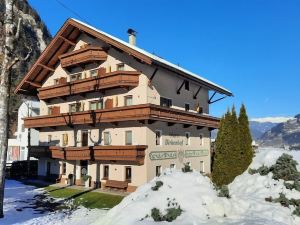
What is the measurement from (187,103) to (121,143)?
30.8 ft

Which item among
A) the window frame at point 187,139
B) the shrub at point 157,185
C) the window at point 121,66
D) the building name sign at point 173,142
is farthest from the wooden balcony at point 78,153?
the shrub at point 157,185

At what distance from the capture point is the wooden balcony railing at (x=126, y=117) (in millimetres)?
28203

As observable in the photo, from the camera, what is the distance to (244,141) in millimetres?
27844

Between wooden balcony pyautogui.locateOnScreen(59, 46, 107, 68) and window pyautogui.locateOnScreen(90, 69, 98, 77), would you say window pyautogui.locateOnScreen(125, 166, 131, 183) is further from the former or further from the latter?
wooden balcony pyautogui.locateOnScreen(59, 46, 107, 68)

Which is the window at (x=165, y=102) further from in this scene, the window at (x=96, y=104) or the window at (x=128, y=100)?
the window at (x=96, y=104)

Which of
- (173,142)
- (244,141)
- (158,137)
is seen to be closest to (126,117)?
(158,137)

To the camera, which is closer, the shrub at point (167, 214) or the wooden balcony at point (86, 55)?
the shrub at point (167, 214)

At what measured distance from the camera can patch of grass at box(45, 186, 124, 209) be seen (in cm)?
2464

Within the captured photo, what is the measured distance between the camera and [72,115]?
34.4 metres

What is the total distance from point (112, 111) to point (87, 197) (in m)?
7.60

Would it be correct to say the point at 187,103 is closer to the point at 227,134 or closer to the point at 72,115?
the point at 227,134

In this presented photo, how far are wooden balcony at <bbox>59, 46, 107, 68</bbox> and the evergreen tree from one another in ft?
46.5

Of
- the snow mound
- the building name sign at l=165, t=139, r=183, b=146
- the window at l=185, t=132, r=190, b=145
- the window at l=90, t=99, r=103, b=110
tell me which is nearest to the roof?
the window at l=185, t=132, r=190, b=145

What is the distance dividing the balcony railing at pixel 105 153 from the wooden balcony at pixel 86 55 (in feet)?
28.0
